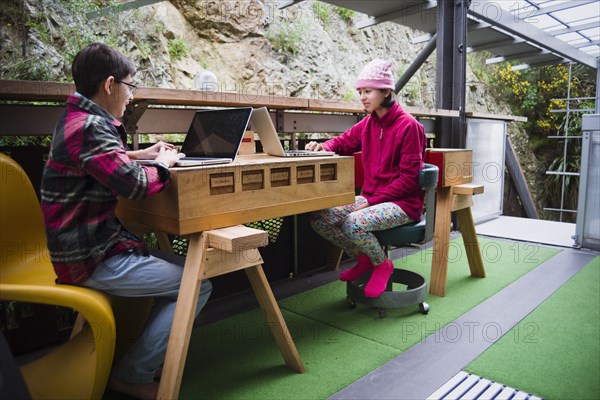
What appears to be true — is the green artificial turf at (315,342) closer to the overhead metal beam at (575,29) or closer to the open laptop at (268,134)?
the open laptop at (268,134)

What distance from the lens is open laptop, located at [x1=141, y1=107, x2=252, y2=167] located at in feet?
5.57

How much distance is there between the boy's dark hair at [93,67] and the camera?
4.79ft

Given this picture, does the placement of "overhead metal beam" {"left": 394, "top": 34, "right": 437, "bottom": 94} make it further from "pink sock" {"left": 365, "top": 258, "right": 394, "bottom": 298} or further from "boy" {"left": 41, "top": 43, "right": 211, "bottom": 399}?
"boy" {"left": 41, "top": 43, "right": 211, "bottom": 399}

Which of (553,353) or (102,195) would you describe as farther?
(553,353)

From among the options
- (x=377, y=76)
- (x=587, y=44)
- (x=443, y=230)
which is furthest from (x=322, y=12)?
(x=443, y=230)

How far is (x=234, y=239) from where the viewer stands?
142 cm

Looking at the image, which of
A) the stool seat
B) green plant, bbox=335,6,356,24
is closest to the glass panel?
the stool seat

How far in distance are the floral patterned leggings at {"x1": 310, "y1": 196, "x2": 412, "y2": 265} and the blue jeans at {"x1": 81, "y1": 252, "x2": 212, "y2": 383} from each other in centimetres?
85

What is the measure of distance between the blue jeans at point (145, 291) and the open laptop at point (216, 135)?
1.24ft

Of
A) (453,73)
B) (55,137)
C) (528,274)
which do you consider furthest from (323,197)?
(453,73)

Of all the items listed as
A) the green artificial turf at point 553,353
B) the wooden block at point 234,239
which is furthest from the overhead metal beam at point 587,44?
the wooden block at point 234,239

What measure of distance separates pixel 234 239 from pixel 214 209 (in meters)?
0.15

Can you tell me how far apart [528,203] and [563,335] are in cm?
428

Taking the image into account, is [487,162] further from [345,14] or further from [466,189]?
[345,14]
